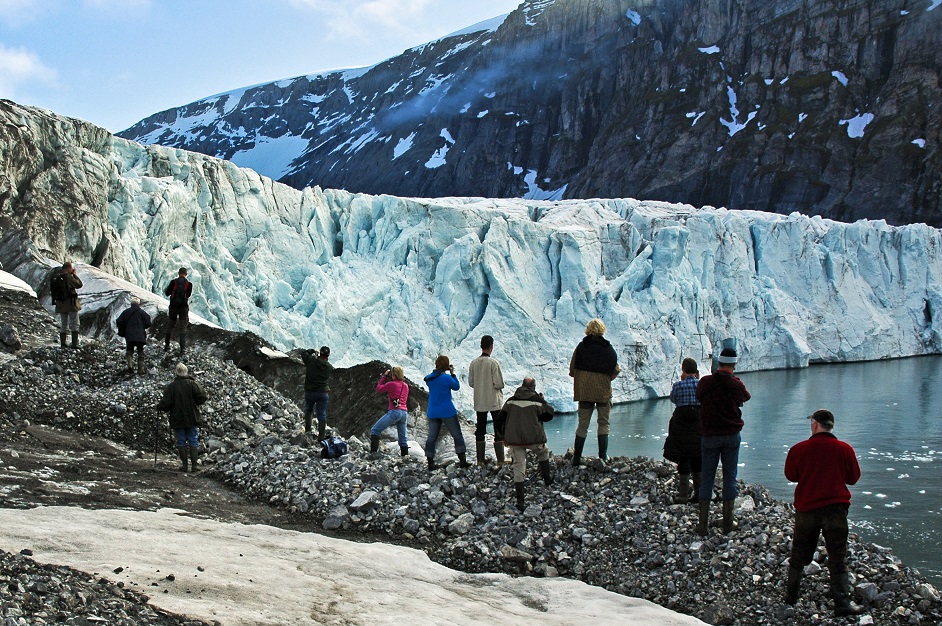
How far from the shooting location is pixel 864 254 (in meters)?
35.9

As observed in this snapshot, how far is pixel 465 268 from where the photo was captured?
82.4 feet

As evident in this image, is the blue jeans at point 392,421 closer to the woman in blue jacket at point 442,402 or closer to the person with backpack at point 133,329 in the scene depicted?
the woman in blue jacket at point 442,402

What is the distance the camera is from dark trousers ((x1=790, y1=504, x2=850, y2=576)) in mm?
4859

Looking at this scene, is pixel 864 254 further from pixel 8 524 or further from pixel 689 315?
pixel 8 524

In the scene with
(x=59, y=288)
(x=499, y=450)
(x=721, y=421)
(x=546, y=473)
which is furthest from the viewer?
(x=59, y=288)

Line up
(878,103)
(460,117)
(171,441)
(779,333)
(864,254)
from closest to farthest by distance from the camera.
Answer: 1. (171,441)
2. (779,333)
3. (864,254)
4. (878,103)
5. (460,117)

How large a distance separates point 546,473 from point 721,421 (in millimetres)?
1793

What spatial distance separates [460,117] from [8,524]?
103m

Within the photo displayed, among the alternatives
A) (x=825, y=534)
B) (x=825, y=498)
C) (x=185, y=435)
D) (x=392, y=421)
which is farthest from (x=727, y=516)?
(x=185, y=435)

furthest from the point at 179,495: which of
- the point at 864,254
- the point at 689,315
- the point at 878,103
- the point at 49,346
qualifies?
the point at 878,103

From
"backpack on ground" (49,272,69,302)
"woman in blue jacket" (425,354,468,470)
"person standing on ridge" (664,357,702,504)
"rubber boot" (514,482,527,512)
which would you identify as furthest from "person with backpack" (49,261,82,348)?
"person standing on ridge" (664,357,702,504)

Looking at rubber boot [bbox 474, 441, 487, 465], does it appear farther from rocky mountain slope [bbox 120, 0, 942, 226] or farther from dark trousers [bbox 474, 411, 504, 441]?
rocky mountain slope [bbox 120, 0, 942, 226]

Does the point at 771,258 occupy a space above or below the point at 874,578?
above

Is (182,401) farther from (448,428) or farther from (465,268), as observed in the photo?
(465,268)
